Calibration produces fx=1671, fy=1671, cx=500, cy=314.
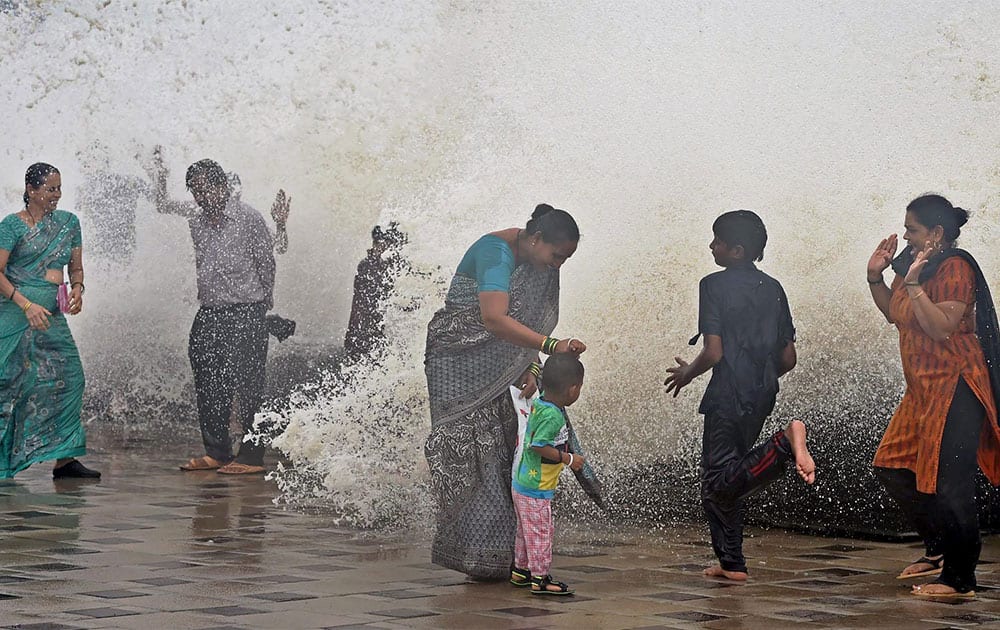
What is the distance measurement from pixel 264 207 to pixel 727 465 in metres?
9.16

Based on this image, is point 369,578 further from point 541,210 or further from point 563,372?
point 541,210

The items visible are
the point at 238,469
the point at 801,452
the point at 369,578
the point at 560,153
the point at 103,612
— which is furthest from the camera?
the point at 560,153

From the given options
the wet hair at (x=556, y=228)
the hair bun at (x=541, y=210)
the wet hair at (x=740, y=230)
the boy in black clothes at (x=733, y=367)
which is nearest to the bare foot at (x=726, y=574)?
the boy in black clothes at (x=733, y=367)

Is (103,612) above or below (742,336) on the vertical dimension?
below

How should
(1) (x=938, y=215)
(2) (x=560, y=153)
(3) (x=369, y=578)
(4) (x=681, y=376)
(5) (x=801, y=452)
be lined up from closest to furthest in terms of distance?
(5) (x=801, y=452) < (1) (x=938, y=215) < (3) (x=369, y=578) < (4) (x=681, y=376) < (2) (x=560, y=153)

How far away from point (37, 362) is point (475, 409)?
13.4ft

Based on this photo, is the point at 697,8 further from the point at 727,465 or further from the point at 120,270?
the point at 120,270

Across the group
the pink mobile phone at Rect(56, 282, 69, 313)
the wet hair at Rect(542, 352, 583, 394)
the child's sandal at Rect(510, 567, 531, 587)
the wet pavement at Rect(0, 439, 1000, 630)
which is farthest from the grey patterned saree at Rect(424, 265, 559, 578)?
the pink mobile phone at Rect(56, 282, 69, 313)

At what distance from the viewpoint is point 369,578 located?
20.5ft

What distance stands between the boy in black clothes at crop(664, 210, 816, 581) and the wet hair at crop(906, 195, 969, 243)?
609mm

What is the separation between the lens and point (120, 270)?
14.9 m

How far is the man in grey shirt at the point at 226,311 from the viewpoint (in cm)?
1009

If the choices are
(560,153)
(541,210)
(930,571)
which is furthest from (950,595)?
(560,153)

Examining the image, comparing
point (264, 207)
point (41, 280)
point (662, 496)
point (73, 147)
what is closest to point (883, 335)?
point (662, 496)
